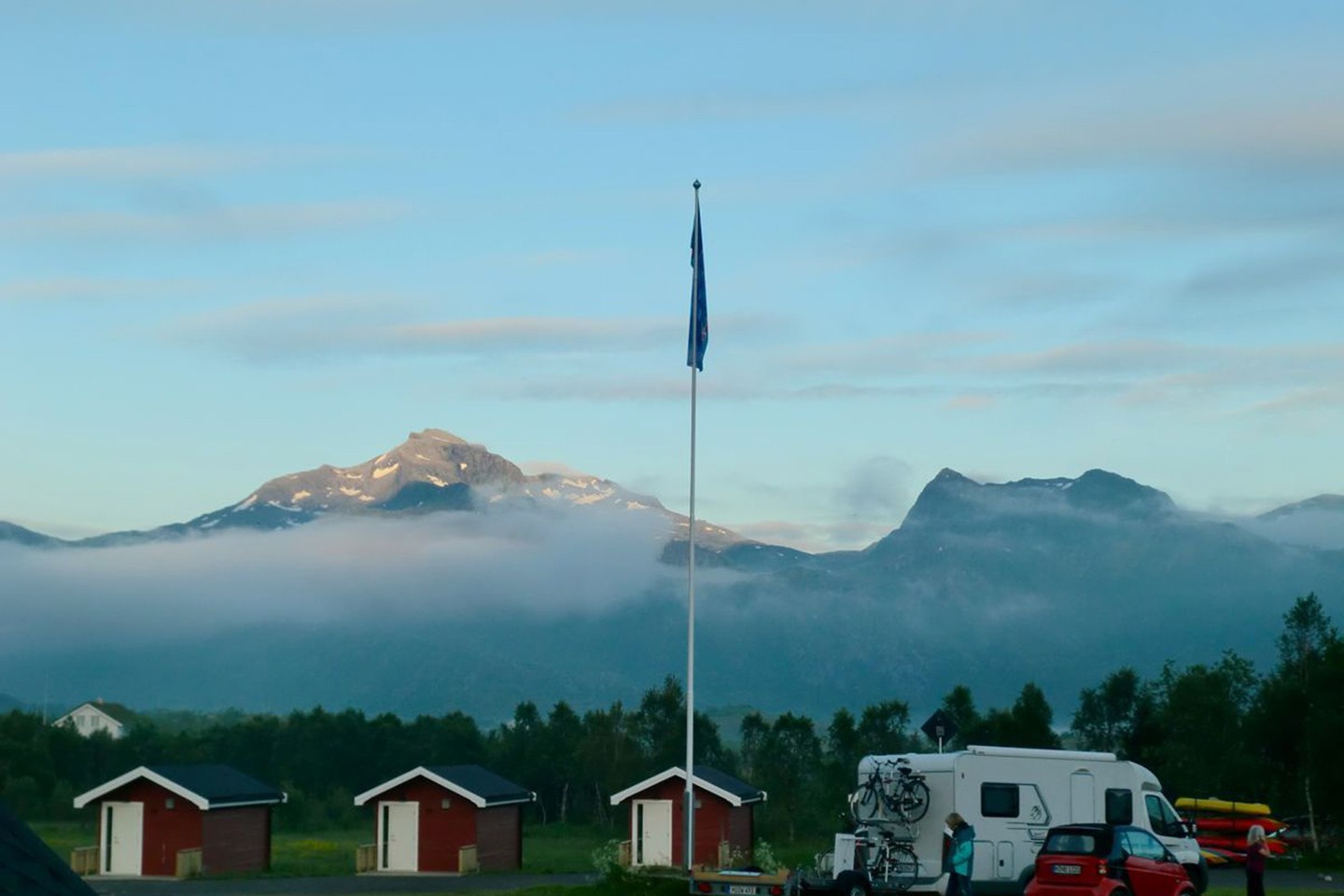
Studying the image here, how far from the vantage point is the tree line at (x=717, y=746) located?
71.6m

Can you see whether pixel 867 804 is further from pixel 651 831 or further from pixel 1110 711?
pixel 1110 711

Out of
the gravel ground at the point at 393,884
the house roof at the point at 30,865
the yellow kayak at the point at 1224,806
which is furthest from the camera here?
the yellow kayak at the point at 1224,806

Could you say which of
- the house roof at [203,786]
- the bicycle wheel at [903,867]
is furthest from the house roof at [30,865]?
the house roof at [203,786]

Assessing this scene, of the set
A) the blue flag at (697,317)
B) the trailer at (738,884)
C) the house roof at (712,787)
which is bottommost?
the trailer at (738,884)

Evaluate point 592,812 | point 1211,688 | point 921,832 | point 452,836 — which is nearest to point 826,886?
point 921,832

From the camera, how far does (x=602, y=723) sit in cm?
11094

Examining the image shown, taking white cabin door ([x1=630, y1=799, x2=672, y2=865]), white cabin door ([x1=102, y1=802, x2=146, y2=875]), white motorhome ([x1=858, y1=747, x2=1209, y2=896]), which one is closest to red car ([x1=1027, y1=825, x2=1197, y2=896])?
white motorhome ([x1=858, y1=747, x2=1209, y2=896])

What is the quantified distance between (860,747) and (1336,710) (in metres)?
47.7

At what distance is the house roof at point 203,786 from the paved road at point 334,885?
2.73m

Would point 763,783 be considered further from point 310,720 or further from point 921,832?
point 921,832

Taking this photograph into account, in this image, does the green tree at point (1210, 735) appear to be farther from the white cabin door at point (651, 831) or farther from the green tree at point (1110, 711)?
the white cabin door at point (651, 831)

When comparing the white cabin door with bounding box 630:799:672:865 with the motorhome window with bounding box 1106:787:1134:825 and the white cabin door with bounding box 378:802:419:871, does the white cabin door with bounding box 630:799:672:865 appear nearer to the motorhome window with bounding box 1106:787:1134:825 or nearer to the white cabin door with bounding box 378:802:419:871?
the white cabin door with bounding box 378:802:419:871

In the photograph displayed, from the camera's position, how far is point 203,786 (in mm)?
56500

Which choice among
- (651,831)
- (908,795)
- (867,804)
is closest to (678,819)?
(651,831)
